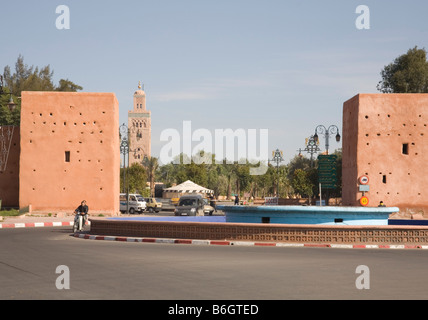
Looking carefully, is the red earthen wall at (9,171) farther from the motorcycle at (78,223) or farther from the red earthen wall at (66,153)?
the motorcycle at (78,223)

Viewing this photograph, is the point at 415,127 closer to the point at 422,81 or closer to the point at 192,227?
the point at 192,227

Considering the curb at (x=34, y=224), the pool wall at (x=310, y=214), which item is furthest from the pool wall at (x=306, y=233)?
the curb at (x=34, y=224)

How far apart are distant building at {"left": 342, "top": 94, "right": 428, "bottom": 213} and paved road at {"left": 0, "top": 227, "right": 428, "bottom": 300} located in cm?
2499

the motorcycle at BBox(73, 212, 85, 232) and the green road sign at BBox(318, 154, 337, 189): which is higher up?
the green road sign at BBox(318, 154, 337, 189)

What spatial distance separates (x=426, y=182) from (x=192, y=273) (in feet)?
115

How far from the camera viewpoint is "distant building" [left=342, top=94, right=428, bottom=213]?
44.2m

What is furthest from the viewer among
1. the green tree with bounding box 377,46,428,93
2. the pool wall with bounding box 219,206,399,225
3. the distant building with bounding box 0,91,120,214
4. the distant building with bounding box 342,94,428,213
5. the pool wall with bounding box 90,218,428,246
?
the green tree with bounding box 377,46,428,93

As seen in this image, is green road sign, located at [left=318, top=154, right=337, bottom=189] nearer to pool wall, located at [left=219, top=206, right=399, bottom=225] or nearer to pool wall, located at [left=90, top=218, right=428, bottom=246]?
pool wall, located at [left=219, top=206, right=399, bottom=225]

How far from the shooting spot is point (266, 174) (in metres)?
116

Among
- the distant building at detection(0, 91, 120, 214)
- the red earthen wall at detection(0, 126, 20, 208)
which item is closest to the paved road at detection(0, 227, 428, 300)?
the distant building at detection(0, 91, 120, 214)

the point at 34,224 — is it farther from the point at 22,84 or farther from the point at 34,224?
the point at 22,84

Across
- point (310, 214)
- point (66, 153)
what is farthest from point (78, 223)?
point (66, 153)

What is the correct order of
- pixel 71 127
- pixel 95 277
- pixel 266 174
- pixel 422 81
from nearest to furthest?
pixel 95 277 < pixel 71 127 < pixel 422 81 < pixel 266 174

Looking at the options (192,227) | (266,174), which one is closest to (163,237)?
(192,227)
